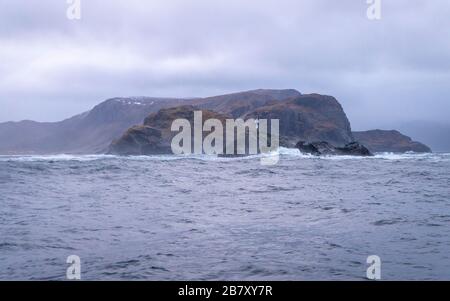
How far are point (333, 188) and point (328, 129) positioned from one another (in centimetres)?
15126

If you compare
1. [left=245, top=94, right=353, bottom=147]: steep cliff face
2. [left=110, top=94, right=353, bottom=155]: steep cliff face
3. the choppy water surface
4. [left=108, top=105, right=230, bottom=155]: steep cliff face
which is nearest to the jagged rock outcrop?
[left=110, top=94, right=353, bottom=155]: steep cliff face

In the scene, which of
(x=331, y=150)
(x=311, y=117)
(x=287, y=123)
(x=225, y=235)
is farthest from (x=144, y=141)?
(x=225, y=235)

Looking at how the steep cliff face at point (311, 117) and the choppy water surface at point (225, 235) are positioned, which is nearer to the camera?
the choppy water surface at point (225, 235)

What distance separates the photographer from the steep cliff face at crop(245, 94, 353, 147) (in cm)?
16950

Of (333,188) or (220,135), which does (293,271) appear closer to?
(333,188)

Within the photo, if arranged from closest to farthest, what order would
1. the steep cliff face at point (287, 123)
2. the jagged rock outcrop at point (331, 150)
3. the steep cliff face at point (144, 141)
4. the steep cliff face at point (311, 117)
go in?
the jagged rock outcrop at point (331, 150)
the steep cliff face at point (144, 141)
the steep cliff face at point (287, 123)
the steep cliff face at point (311, 117)

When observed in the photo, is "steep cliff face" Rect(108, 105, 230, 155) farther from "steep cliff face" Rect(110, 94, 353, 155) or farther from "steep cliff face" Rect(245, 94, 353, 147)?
"steep cliff face" Rect(245, 94, 353, 147)

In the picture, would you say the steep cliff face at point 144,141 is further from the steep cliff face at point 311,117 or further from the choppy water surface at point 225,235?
the choppy water surface at point 225,235

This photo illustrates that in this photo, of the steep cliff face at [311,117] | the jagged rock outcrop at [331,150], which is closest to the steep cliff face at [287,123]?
the steep cliff face at [311,117]

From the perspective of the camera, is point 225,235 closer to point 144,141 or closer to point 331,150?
point 331,150

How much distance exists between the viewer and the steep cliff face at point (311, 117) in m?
170

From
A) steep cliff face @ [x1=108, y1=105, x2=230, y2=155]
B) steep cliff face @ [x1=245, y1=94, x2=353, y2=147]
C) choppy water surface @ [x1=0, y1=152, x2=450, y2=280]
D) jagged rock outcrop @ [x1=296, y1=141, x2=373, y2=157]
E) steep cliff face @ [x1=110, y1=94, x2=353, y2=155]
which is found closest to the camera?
choppy water surface @ [x1=0, y1=152, x2=450, y2=280]
